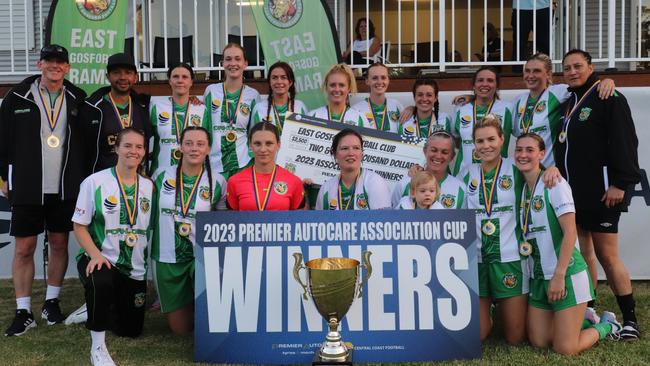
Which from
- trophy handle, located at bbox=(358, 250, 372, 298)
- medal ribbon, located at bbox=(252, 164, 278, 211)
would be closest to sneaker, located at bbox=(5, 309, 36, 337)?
medal ribbon, located at bbox=(252, 164, 278, 211)

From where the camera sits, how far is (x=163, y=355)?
13.6 feet

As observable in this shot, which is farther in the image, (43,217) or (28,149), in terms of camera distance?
(43,217)

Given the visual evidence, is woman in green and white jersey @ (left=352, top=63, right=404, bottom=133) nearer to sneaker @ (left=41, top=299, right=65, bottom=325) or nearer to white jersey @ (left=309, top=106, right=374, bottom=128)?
white jersey @ (left=309, top=106, right=374, bottom=128)

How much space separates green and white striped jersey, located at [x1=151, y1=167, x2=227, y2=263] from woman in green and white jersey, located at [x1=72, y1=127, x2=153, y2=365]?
9 centimetres

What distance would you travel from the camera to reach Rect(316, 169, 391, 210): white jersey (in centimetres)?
438

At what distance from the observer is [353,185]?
4.43m

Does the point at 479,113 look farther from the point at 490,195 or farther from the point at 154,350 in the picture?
the point at 154,350

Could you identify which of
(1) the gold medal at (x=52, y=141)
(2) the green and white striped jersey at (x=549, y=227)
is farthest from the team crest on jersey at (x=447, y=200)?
(1) the gold medal at (x=52, y=141)

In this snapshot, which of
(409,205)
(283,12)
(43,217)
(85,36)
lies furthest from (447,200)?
(85,36)

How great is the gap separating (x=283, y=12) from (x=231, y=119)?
1.31 m

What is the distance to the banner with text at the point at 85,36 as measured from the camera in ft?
19.5

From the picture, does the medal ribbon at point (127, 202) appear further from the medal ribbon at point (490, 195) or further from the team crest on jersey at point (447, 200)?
the medal ribbon at point (490, 195)

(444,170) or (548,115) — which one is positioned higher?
(548,115)

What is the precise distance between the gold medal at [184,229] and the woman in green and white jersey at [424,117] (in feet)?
5.69
